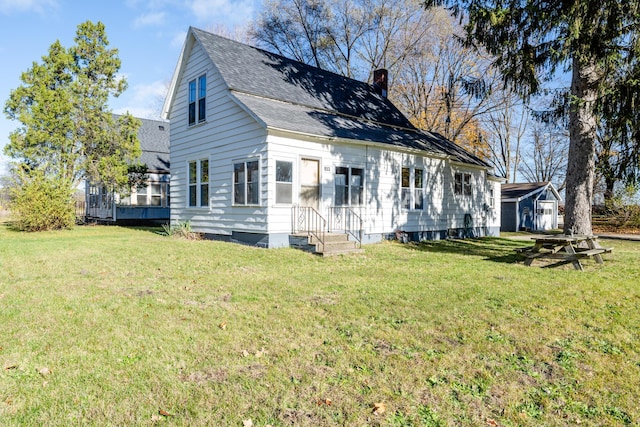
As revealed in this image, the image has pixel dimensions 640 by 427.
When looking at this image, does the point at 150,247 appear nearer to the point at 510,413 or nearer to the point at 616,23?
the point at 510,413

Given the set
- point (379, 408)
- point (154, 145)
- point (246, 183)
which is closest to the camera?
point (379, 408)

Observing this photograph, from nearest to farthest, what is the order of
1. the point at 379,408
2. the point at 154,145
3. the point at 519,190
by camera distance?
the point at 379,408
the point at 519,190
the point at 154,145

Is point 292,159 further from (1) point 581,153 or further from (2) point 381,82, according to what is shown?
(2) point 381,82

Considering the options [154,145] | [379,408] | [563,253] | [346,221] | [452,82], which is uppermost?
[452,82]

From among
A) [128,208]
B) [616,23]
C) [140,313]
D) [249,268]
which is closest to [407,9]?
[616,23]

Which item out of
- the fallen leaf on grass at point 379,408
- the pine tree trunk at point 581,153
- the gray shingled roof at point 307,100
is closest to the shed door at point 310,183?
the gray shingled roof at point 307,100

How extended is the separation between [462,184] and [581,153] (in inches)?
276

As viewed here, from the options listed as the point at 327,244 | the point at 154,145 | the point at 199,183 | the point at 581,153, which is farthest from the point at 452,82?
the point at 154,145

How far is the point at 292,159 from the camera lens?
11719 mm

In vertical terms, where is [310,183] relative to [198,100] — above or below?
below

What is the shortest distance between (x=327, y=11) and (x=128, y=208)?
18.8 m

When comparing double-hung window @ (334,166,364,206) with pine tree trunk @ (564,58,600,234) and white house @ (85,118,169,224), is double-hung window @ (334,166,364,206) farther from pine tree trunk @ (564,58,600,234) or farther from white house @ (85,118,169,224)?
white house @ (85,118,169,224)

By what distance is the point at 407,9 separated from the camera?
26.5 metres

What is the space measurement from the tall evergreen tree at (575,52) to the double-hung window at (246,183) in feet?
24.5
